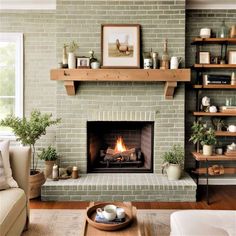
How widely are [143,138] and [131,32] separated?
1.53 meters

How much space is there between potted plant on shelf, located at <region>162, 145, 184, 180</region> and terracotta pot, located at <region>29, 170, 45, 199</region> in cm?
167

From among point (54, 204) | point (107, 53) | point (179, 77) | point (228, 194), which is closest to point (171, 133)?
point (179, 77)

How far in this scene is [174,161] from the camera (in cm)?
402

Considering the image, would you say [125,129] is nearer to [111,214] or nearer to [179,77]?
[179,77]

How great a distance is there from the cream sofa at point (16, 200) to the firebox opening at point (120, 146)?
1.51m

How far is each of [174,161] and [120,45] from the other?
1.73 meters

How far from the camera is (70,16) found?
4066 millimetres

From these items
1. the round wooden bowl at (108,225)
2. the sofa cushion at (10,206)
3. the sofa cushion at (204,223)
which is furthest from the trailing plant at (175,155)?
the sofa cushion at (10,206)

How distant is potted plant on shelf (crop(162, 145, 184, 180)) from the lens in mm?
3930

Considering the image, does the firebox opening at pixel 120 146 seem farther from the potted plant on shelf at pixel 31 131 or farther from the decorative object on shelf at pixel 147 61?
the decorative object on shelf at pixel 147 61

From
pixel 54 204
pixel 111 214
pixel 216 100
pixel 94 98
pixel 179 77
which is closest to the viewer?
pixel 111 214

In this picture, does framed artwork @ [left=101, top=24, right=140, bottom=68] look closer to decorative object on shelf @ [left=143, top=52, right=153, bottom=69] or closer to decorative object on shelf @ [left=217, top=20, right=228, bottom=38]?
decorative object on shelf @ [left=143, top=52, right=153, bottom=69]

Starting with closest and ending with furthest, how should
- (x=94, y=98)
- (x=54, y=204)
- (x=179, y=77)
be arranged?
(x=54, y=204) → (x=179, y=77) → (x=94, y=98)

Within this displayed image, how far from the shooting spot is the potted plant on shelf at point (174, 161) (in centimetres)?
393
